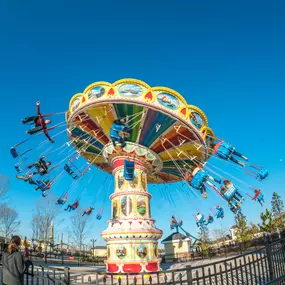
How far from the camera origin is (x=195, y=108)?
13906 mm

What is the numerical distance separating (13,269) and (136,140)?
10100 millimetres

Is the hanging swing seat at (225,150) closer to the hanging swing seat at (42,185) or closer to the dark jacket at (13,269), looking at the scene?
the hanging swing seat at (42,185)

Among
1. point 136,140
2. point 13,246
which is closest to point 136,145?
point 136,140

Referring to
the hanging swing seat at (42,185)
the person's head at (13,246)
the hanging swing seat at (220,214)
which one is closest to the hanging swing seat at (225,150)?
the hanging swing seat at (220,214)

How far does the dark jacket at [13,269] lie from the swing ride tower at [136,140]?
814cm

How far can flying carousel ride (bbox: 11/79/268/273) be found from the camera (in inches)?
490

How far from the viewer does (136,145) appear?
1476 centimetres

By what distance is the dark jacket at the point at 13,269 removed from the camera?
5098 mm

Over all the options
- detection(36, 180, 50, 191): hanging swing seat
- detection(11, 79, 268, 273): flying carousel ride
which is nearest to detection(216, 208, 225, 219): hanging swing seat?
detection(11, 79, 268, 273): flying carousel ride

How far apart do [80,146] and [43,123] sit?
563cm

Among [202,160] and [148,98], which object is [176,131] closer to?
[148,98]

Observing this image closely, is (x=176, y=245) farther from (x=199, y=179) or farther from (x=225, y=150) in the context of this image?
(x=225, y=150)

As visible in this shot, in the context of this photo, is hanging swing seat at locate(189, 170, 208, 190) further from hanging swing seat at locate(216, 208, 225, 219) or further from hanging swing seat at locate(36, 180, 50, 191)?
hanging swing seat at locate(36, 180, 50, 191)

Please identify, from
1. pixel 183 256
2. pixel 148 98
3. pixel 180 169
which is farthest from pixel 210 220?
pixel 183 256
